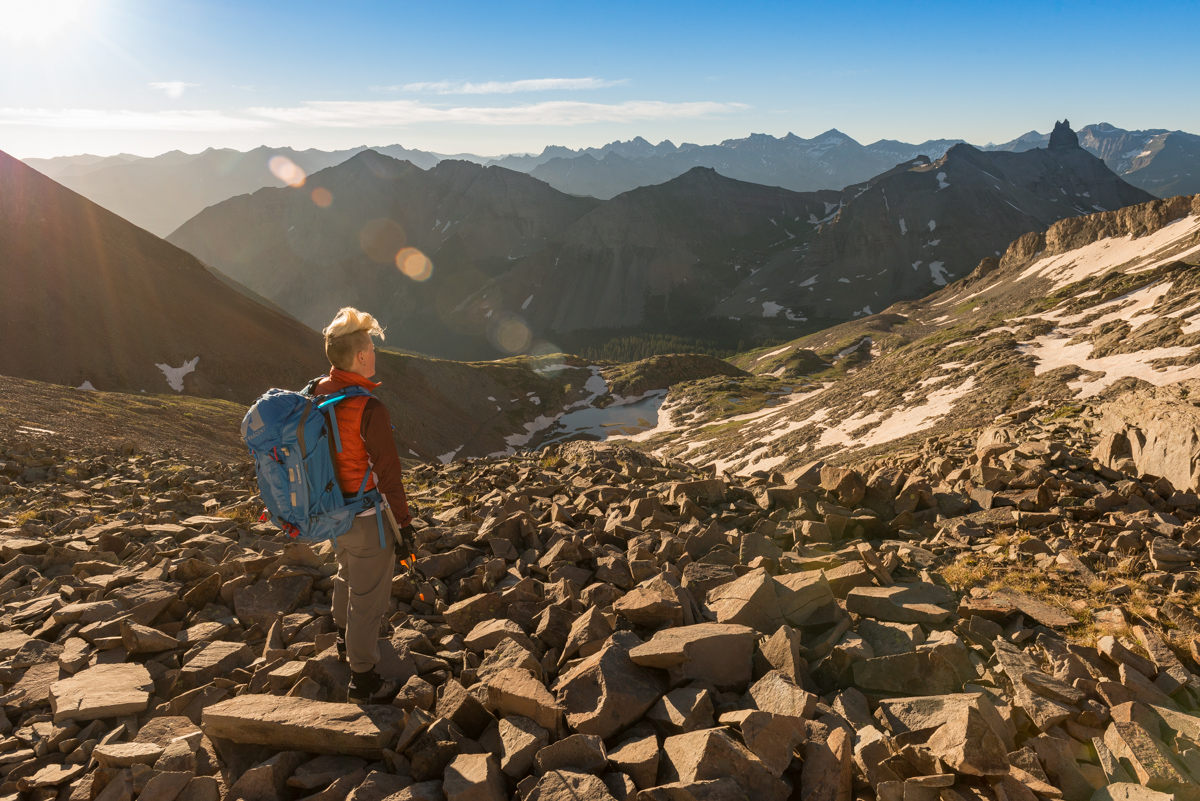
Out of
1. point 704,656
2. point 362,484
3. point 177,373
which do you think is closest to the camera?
point 704,656

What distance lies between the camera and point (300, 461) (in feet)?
21.4

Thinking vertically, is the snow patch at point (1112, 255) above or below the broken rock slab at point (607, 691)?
above

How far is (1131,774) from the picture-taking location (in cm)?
545

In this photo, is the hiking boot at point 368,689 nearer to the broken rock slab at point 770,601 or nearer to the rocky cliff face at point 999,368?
the broken rock slab at point 770,601

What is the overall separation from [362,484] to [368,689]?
2356 millimetres

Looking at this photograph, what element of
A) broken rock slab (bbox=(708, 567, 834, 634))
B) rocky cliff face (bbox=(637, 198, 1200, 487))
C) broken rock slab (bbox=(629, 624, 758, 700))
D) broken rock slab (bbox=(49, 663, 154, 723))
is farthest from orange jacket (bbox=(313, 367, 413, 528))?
rocky cliff face (bbox=(637, 198, 1200, 487))

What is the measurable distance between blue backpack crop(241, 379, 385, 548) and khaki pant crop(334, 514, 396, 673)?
10.4 inches

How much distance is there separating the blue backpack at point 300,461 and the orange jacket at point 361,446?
0.31ft

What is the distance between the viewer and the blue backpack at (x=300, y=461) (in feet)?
21.0

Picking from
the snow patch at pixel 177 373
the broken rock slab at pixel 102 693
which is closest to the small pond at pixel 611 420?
the snow patch at pixel 177 373

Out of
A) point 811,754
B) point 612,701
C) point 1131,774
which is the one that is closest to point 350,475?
point 612,701

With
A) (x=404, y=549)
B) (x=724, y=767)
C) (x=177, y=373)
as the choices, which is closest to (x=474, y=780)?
(x=724, y=767)

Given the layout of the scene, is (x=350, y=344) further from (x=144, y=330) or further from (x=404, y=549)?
(x=144, y=330)

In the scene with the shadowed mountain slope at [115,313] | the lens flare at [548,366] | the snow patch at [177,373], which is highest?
the shadowed mountain slope at [115,313]
